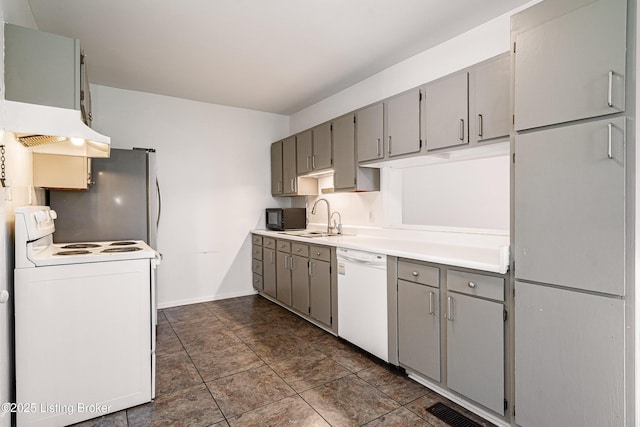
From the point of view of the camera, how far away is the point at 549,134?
5.51 ft

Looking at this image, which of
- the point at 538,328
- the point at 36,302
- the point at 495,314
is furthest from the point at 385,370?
the point at 36,302

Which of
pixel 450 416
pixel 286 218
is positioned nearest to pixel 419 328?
pixel 450 416

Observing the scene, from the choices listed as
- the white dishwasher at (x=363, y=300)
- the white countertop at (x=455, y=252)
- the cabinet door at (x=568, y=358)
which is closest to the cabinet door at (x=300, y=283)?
the white countertop at (x=455, y=252)

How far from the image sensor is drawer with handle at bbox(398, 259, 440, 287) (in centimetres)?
222

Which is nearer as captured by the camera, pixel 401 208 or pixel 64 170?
pixel 64 170

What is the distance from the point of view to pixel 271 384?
2.42 m

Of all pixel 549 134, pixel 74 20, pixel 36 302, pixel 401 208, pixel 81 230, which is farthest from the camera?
pixel 401 208

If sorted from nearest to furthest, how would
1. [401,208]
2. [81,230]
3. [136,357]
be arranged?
[136,357]
[81,230]
[401,208]

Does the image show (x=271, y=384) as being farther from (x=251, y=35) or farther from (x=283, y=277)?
(x=251, y=35)

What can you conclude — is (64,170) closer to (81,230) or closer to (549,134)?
(81,230)

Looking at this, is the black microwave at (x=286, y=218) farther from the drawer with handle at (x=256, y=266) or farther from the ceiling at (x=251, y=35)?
the ceiling at (x=251, y=35)

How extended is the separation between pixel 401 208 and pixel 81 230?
3.08 metres

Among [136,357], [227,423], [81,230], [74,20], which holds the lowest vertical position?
[227,423]

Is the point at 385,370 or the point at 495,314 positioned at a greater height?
the point at 495,314
